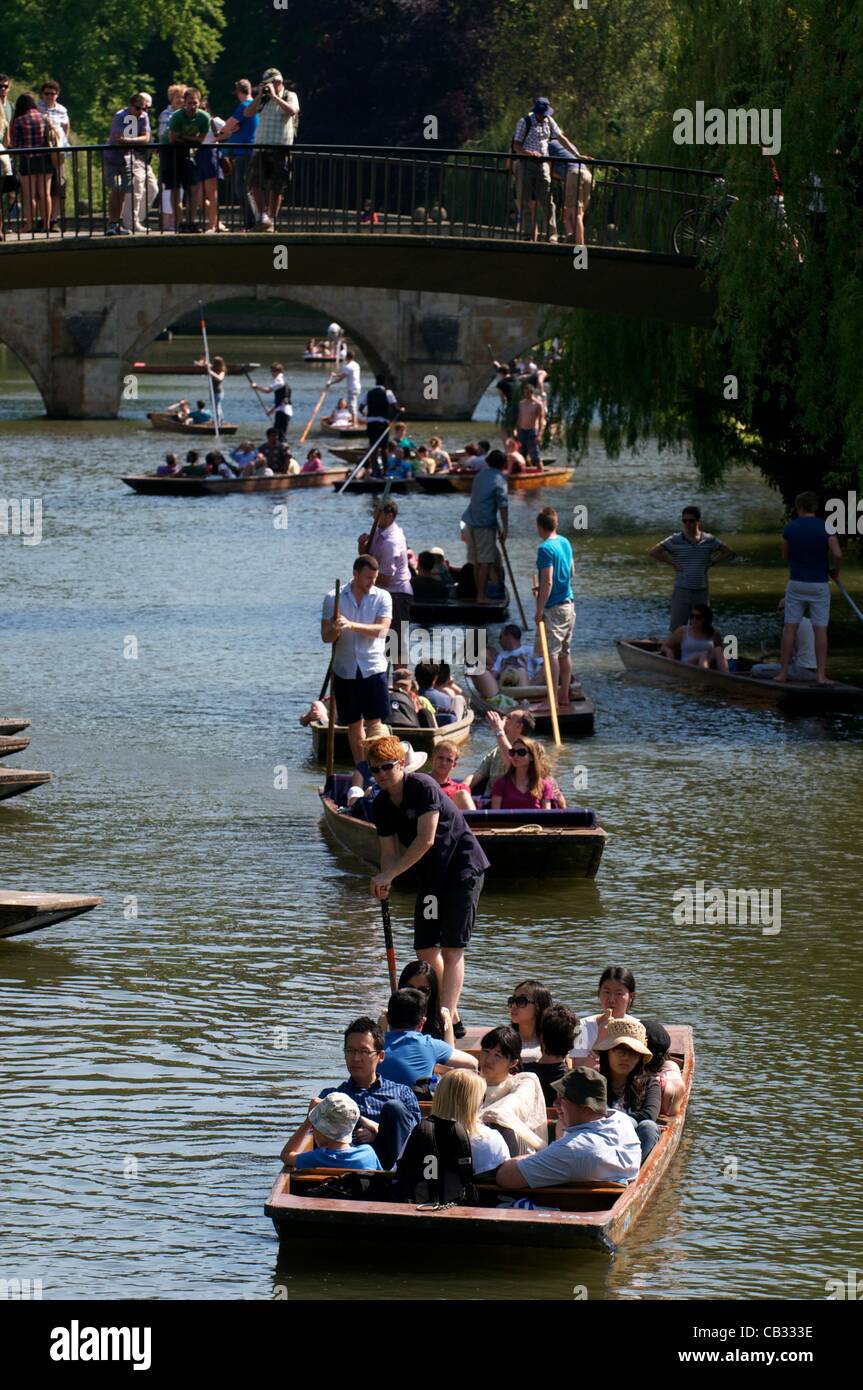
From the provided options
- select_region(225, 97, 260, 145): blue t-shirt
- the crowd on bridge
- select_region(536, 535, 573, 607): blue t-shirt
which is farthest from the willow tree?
select_region(225, 97, 260, 145): blue t-shirt

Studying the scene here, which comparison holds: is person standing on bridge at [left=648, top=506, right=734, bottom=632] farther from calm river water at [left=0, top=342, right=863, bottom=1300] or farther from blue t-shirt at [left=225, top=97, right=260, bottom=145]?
blue t-shirt at [left=225, top=97, right=260, bottom=145]

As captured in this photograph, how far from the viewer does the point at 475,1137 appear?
8711 mm

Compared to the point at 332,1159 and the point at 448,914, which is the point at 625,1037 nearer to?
the point at 332,1159

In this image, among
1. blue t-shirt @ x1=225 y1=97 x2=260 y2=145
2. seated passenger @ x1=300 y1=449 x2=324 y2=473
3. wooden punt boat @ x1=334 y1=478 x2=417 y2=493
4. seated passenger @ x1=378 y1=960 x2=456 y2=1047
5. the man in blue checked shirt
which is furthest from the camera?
seated passenger @ x1=300 y1=449 x2=324 y2=473

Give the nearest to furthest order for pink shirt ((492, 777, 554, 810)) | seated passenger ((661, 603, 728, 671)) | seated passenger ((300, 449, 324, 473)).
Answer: pink shirt ((492, 777, 554, 810)) < seated passenger ((661, 603, 728, 671)) < seated passenger ((300, 449, 324, 473))

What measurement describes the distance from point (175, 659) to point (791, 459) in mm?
6446

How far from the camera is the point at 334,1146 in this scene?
28.7ft

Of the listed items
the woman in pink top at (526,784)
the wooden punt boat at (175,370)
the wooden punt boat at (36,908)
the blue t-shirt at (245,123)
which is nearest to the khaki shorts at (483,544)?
the blue t-shirt at (245,123)

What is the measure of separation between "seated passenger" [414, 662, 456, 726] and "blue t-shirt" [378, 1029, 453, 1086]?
7.64 m

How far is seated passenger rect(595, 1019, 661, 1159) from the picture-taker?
371 inches

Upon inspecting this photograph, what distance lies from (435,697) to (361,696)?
70.3 inches

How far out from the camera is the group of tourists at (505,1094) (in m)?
8.67

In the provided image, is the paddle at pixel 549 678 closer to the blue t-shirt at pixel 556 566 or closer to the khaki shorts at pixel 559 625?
the khaki shorts at pixel 559 625

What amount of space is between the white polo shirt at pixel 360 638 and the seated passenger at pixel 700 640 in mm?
5376
